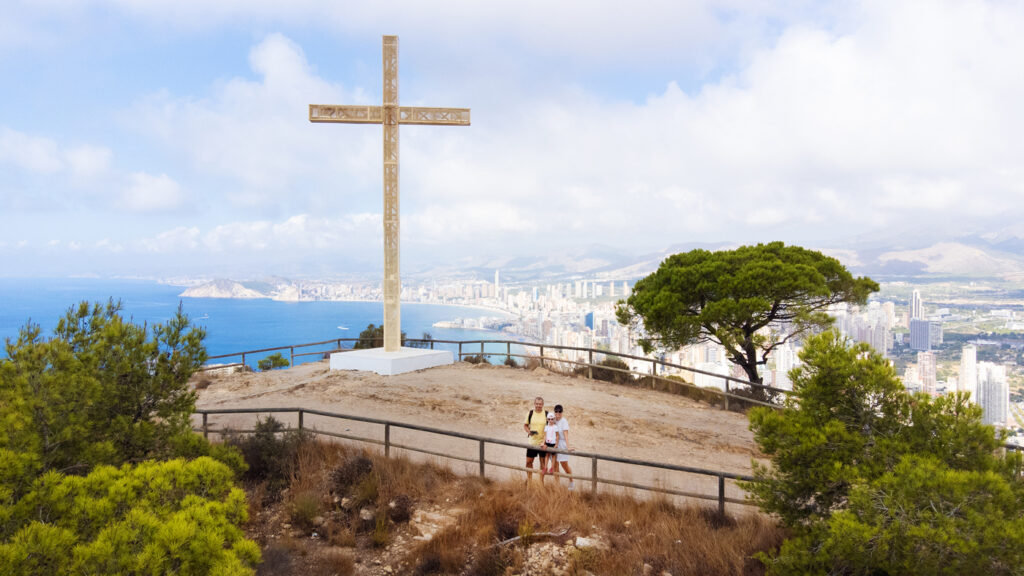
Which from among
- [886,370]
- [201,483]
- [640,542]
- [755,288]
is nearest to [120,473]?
[201,483]

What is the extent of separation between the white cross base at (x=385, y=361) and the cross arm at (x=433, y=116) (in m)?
7.79

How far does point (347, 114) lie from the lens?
712 inches

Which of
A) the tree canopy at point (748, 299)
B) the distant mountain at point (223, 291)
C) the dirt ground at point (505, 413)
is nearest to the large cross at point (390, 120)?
the dirt ground at point (505, 413)

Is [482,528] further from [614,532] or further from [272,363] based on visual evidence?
[272,363]

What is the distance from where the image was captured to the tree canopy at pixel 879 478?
4031mm

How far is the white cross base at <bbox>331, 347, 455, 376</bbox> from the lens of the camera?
57.2 feet

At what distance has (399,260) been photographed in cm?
1822

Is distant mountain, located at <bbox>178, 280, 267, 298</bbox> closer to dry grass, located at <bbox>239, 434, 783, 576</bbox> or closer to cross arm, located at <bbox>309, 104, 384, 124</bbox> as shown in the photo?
cross arm, located at <bbox>309, 104, 384, 124</bbox>

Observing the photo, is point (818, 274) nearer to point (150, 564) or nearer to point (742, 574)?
point (742, 574)

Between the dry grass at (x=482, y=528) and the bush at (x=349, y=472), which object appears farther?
the bush at (x=349, y=472)

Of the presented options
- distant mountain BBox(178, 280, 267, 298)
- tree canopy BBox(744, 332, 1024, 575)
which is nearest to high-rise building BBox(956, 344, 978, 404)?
tree canopy BBox(744, 332, 1024, 575)

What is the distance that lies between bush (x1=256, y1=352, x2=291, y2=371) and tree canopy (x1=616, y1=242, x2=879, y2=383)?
645 inches

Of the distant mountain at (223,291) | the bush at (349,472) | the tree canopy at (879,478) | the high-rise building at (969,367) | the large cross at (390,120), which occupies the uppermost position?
the large cross at (390,120)

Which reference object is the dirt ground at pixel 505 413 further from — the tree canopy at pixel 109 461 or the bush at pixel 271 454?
the tree canopy at pixel 109 461
